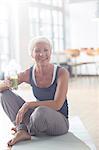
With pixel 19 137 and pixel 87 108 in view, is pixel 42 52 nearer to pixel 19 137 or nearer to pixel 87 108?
pixel 19 137

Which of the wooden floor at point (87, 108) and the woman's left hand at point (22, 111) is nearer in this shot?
the woman's left hand at point (22, 111)

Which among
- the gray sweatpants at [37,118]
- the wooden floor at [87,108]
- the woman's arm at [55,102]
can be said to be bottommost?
the wooden floor at [87,108]

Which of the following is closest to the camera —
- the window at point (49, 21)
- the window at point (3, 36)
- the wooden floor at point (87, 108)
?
the wooden floor at point (87, 108)

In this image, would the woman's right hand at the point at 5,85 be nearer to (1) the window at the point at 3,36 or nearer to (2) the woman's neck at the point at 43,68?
(2) the woman's neck at the point at 43,68

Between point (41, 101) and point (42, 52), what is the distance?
380 millimetres

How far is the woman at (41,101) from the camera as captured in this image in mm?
2508

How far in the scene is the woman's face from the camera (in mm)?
2576

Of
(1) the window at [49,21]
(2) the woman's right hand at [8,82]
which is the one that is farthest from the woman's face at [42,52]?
(1) the window at [49,21]

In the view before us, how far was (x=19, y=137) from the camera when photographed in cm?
256

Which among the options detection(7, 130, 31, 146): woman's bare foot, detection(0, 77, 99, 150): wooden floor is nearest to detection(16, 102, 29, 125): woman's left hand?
Answer: detection(7, 130, 31, 146): woman's bare foot

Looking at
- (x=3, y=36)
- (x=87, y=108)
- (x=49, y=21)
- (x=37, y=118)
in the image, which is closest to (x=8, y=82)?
(x=37, y=118)

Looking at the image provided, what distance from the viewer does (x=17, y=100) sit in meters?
2.71

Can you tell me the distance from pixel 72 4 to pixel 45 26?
111 centimetres

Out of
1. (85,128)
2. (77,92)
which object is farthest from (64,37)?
Result: (85,128)
